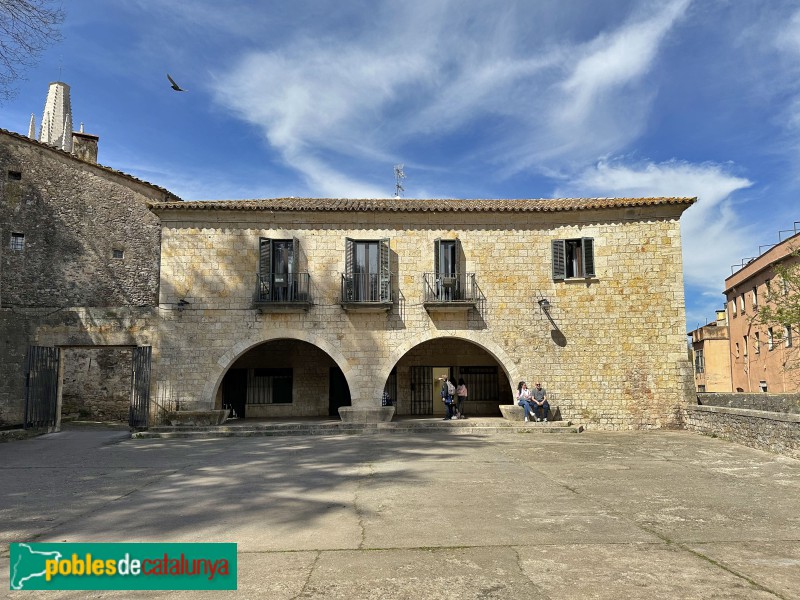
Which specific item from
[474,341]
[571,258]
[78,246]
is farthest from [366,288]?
[78,246]

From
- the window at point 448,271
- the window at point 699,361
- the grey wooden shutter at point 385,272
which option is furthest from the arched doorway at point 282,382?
the window at point 699,361

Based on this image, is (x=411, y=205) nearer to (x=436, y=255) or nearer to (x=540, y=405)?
(x=436, y=255)

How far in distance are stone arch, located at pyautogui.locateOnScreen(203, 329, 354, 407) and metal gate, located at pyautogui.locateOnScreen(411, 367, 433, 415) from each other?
374 cm

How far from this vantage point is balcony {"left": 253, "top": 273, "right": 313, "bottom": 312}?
55.2 feet

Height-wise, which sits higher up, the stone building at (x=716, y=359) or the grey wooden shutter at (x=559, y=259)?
the grey wooden shutter at (x=559, y=259)

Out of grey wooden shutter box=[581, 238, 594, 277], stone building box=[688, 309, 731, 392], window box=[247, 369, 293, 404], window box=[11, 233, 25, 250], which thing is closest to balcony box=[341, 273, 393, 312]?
window box=[247, 369, 293, 404]

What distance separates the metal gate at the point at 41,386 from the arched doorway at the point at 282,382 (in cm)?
521

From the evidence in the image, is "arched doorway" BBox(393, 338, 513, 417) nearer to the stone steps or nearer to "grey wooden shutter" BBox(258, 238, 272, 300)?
the stone steps

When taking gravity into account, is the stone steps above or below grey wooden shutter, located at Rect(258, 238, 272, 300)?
below

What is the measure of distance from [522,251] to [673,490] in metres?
10.5

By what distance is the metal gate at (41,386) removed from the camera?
15664mm

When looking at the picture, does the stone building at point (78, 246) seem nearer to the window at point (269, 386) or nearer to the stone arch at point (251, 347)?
the window at point (269, 386)

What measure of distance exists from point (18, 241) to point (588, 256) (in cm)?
1933

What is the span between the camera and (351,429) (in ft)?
52.1
